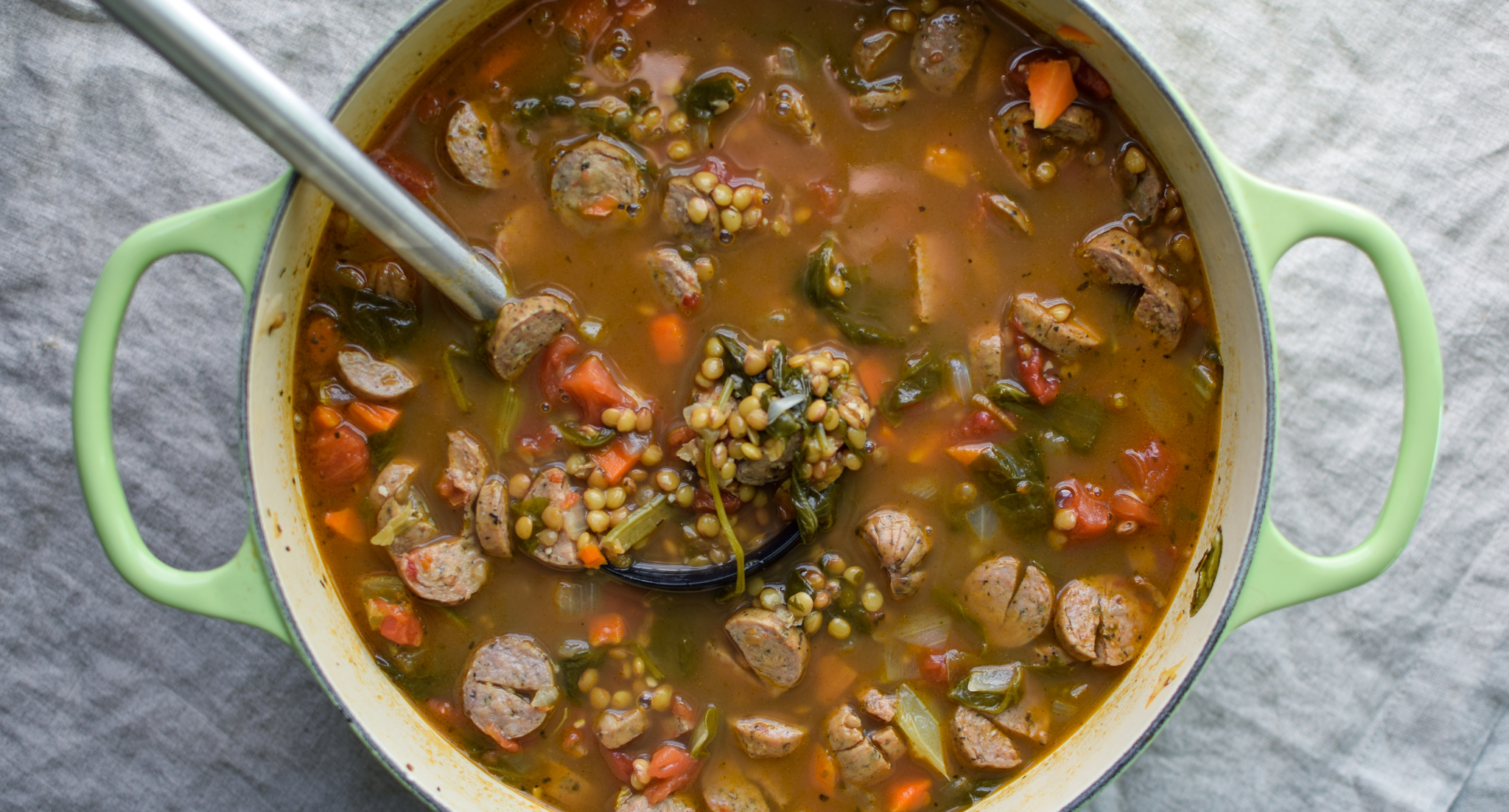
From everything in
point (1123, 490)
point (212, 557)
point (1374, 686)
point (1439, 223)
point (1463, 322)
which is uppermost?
point (1439, 223)

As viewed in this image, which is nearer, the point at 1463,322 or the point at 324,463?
the point at 324,463

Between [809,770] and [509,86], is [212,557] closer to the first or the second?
[509,86]

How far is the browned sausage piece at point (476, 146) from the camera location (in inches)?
118

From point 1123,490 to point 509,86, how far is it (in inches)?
94.0

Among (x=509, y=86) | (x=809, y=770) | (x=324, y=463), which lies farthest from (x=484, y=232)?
(x=809, y=770)

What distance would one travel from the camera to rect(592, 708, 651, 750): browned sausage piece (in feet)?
10.3

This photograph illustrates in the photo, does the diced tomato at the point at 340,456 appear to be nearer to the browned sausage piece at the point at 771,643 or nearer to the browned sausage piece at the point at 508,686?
the browned sausage piece at the point at 508,686

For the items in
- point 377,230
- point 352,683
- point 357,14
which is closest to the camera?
point 377,230

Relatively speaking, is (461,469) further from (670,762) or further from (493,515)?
(670,762)

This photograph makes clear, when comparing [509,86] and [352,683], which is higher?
[509,86]

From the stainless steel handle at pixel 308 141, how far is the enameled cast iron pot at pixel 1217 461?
0.36 m

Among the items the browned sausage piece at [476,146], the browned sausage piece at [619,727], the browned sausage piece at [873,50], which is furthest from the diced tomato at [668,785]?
the browned sausage piece at [873,50]

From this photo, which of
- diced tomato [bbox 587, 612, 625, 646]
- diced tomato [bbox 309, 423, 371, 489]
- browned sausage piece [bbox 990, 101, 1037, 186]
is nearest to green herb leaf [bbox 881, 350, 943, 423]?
browned sausage piece [bbox 990, 101, 1037, 186]

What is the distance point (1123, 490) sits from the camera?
3.18 m
